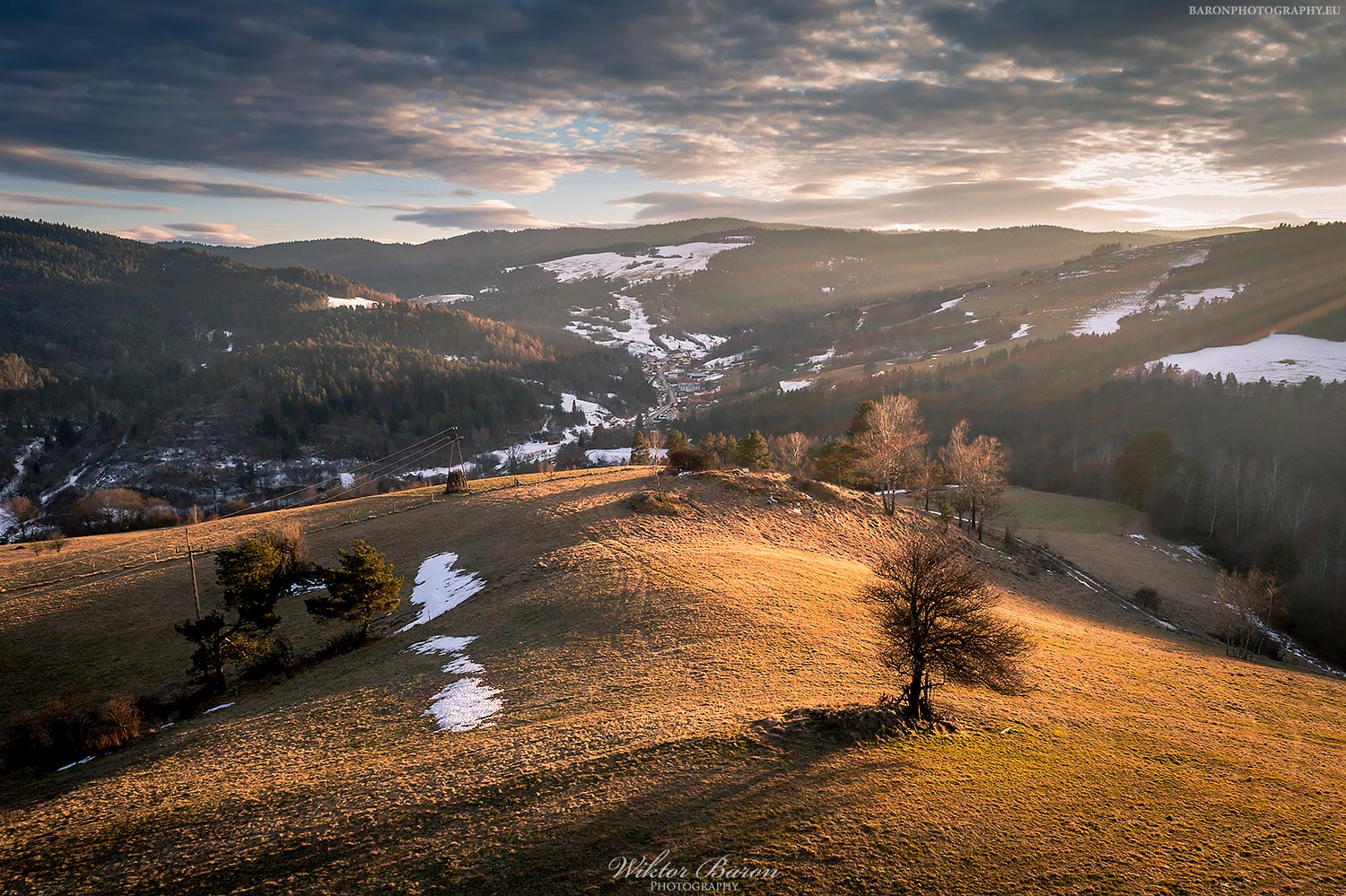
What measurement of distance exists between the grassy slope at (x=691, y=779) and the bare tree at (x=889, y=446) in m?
30.6

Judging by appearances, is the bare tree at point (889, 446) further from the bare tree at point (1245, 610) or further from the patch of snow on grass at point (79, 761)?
the patch of snow on grass at point (79, 761)

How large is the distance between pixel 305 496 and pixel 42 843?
16984 centimetres

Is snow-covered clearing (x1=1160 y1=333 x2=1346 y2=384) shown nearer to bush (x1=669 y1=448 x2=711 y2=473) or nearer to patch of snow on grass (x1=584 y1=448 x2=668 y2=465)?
patch of snow on grass (x1=584 y1=448 x2=668 y2=465)

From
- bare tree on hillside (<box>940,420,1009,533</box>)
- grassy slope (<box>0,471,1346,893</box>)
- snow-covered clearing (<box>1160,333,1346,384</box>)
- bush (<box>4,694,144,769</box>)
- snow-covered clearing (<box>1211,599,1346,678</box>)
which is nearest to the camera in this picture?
grassy slope (<box>0,471,1346,893</box>)

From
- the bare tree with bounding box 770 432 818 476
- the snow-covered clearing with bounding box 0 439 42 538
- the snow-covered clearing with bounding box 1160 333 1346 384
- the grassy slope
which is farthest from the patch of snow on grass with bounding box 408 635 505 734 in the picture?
the snow-covered clearing with bounding box 0 439 42 538

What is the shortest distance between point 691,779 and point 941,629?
33.3 feet

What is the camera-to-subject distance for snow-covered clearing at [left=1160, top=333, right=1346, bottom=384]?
139000 mm

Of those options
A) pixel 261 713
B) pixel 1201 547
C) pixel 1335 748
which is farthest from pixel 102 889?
pixel 1201 547

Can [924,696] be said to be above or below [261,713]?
above

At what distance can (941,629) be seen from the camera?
805 inches

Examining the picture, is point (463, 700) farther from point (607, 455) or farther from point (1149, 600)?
point (607, 455)

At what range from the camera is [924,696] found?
20984mm

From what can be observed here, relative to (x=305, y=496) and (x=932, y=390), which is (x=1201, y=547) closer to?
(x=932, y=390)

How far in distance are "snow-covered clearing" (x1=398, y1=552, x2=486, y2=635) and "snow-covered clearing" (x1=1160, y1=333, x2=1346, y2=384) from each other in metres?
178
